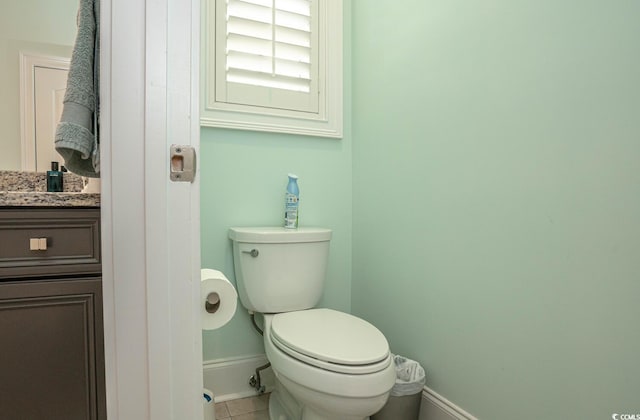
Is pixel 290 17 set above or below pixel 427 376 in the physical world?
above

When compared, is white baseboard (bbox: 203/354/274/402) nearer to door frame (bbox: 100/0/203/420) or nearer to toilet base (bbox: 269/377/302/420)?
toilet base (bbox: 269/377/302/420)

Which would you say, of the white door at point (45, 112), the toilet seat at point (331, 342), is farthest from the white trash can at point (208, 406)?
the white door at point (45, 112)

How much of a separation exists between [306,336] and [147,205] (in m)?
0.76

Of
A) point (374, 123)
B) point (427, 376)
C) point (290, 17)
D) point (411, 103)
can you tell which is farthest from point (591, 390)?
point (290, 17)

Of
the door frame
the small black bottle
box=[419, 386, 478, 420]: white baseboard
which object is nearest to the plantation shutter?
the small black bottle

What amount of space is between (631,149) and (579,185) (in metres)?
0.12

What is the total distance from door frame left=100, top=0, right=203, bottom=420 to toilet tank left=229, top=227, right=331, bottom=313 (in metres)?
0.82

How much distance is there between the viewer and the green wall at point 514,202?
74 centimetres

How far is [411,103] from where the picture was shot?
4.38 feet

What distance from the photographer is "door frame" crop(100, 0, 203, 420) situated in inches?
18.0

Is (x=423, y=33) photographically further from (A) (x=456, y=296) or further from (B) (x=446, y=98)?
(A) (x=456, y=296)

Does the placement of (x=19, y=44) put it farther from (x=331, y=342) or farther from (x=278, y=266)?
(x=331, y=342)

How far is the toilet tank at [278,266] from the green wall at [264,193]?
5.6 inches

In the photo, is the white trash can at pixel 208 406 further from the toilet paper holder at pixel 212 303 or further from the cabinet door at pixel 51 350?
the toilet paper holder at pixel 212 303
